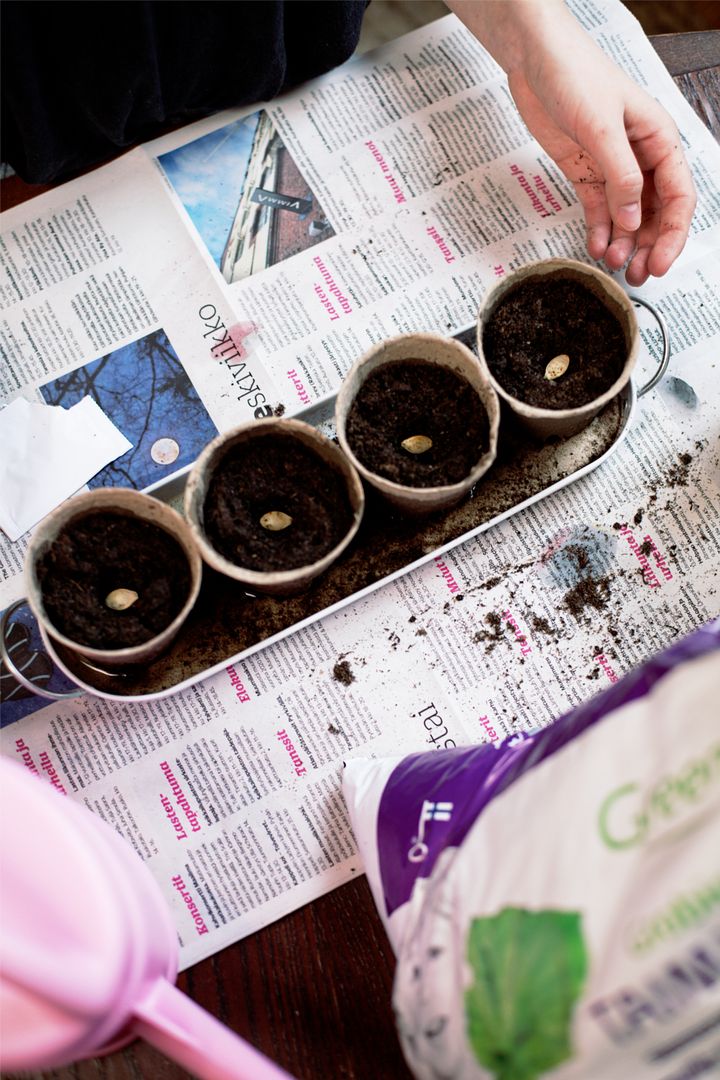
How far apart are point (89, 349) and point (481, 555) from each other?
16.8 inches

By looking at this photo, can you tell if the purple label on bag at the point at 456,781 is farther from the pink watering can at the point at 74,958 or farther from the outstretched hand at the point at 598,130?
the outstretched hand at the point at 598,130

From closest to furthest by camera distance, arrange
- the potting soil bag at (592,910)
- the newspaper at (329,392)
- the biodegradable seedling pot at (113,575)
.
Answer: the potting soil bag at (592,910), the biodegradable seedling pot at (113,575), the newspaper at (329,392)

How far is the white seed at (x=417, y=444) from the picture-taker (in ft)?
2.21

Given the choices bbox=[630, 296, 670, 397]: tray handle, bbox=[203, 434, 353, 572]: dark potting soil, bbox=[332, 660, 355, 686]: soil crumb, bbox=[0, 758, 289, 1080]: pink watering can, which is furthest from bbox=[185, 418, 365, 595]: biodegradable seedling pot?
bbox=[630, 296, 670, 397]: tray handle

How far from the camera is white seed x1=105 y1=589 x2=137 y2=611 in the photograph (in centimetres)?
65

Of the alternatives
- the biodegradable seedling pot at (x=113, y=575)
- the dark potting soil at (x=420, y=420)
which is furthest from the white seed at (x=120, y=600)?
the dark potting soil at (x=420, y=420)

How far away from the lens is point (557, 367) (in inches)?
27.1

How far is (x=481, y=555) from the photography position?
2.49 feet

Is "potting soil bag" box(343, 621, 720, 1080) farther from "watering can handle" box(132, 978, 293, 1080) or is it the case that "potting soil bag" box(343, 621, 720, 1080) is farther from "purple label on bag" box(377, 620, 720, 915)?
"watering can handle" box(132, 978, 293, 1080)

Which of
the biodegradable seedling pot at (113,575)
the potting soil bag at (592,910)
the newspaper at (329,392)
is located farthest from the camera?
the newspaper at (329,392)

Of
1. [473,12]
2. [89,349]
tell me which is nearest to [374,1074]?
[89,349]

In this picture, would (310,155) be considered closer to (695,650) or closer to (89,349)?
(89,349)

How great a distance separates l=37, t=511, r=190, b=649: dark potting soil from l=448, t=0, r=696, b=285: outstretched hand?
49 centimetres

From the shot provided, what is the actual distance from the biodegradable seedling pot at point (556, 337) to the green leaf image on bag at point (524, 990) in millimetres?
372
